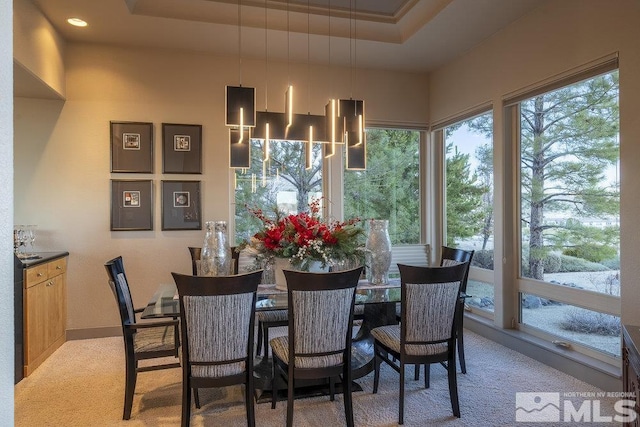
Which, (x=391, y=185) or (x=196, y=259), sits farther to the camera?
(x=391, y=185)

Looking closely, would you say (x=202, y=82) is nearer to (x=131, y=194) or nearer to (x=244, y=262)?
(x=131, y=194)

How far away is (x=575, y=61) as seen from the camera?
3070 mm

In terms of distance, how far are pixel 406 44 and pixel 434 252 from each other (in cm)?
261

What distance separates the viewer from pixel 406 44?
13.9ft

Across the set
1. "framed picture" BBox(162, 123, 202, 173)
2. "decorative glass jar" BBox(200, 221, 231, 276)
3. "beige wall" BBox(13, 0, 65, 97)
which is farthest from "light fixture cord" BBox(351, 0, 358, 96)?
"beige wall" BBox(13, 0, 65, 97)

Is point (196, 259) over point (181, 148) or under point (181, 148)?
under

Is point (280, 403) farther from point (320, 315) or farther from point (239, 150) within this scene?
point (239, 150)

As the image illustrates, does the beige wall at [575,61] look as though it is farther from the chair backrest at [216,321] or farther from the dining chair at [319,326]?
the chair backrest at [216,321]

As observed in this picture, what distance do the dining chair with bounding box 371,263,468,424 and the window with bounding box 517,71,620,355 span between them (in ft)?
4.67

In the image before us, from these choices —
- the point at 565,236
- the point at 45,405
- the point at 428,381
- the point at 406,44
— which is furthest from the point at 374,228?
the point at 45,405

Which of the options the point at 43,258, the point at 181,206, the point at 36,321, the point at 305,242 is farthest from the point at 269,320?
the point at 43,258

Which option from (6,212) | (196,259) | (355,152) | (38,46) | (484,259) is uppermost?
(38,46)

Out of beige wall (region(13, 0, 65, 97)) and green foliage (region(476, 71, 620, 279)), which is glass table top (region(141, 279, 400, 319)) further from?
beige wall (region(13, 0, 65, 97))

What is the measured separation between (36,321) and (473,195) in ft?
14.9
